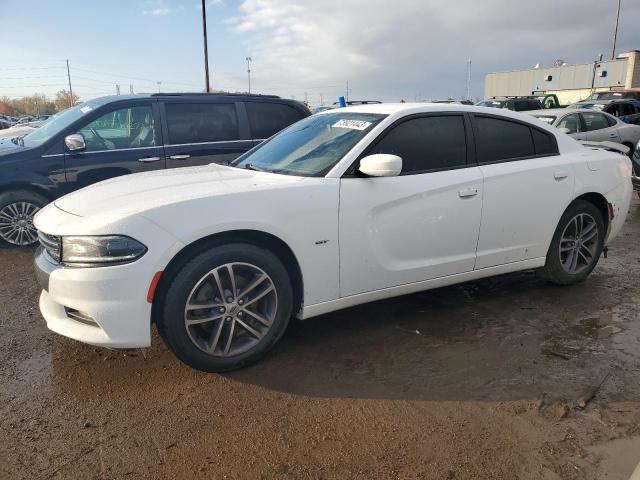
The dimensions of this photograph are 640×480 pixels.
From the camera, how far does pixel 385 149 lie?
3.59 meters

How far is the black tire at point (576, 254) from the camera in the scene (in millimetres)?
4461

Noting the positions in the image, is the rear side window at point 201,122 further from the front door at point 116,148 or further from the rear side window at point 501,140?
the rear side window at point 501,140

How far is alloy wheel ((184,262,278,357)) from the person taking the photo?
117 inches

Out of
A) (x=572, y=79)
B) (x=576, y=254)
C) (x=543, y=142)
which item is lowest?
(x=576, y=254)

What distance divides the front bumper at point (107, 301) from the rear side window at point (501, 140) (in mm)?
2706

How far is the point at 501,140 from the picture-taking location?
414cm

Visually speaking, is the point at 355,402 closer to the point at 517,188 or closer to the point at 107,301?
the point at 107,301

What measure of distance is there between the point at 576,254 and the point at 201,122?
4.62 m

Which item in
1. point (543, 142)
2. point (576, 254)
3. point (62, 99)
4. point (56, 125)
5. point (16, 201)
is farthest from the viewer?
point (62, 99)

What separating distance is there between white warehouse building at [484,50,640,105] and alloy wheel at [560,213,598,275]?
145 ft

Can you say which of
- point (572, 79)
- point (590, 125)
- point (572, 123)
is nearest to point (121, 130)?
point (572, 123)

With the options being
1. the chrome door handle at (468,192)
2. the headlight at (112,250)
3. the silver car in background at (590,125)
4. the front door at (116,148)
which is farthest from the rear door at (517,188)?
the silver car in background at (590,125)

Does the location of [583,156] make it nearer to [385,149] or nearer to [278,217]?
[385,149]

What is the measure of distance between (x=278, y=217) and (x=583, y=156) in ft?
9.92
